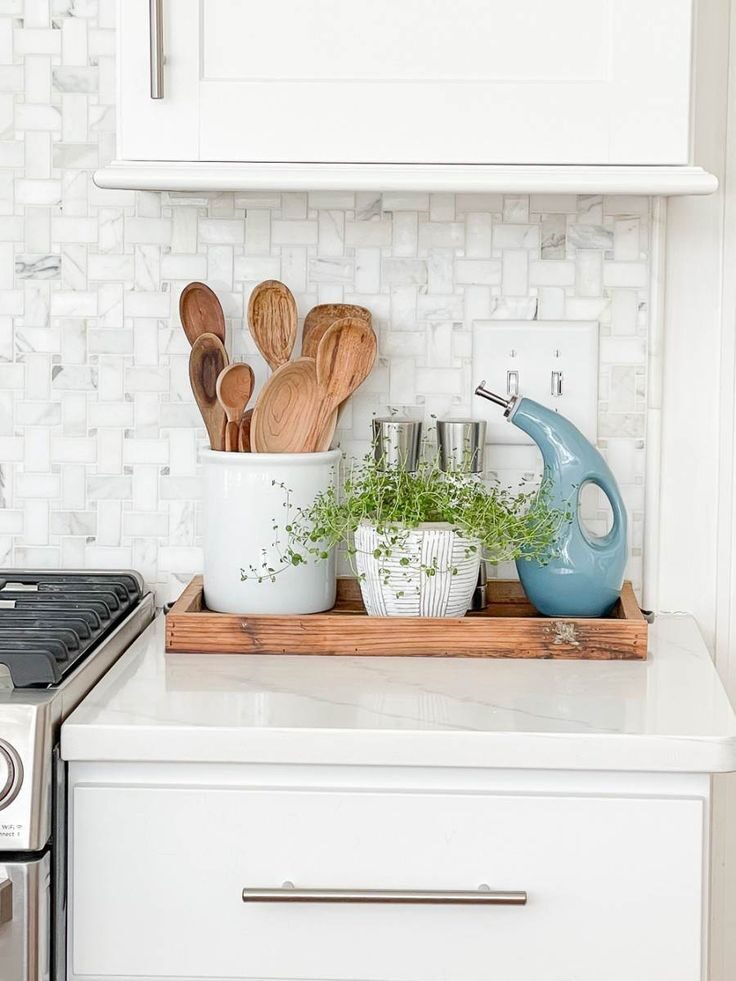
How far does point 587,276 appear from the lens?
1.63m

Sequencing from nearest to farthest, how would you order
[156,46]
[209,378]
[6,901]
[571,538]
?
[6,901]
[156,46]
[571,538]
[209,378]

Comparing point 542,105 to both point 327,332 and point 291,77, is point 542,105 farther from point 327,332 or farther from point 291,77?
point 327,332

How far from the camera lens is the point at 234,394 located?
1.53 meters

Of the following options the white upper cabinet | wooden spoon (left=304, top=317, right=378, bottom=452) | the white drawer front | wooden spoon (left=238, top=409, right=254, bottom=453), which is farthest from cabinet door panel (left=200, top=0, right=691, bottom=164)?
the white drawer front

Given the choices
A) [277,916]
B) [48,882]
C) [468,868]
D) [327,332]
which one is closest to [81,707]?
[48,882]

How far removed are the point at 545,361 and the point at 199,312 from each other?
478 mm

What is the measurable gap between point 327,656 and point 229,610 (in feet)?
0.55

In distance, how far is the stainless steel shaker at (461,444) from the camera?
1549 mm

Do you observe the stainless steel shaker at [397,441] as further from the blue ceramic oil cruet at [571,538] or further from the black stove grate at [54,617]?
the black stove grate at [54,617]

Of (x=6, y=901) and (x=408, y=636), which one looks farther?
(x=408, y=636)

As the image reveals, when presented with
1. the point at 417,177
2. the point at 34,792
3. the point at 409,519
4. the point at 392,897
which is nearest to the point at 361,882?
the point at 392,897

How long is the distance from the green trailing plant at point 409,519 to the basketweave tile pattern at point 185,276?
0.63ft

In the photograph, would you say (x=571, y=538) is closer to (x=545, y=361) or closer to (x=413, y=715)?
(x=545, y=361)

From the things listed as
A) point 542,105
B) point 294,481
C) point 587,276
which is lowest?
point 294,481
